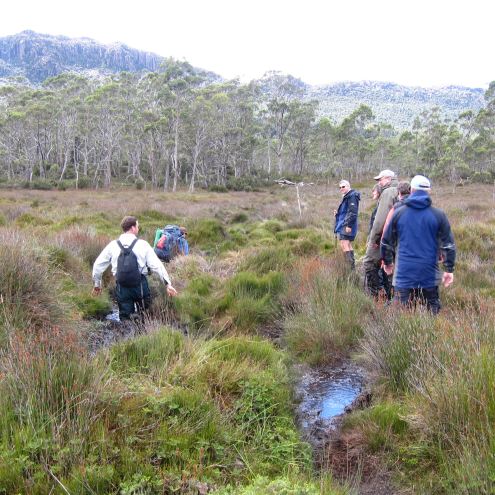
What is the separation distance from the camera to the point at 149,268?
4.94m

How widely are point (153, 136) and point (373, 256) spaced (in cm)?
4172

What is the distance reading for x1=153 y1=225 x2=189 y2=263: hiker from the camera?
797 cm

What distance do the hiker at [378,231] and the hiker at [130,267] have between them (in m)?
2.61

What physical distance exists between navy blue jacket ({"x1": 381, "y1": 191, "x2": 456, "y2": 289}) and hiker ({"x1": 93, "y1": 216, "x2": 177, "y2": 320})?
95.5 inches

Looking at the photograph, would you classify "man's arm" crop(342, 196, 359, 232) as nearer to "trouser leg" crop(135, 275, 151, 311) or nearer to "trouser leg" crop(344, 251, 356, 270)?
"trouser leg" crop(344, 251, 356, 270)

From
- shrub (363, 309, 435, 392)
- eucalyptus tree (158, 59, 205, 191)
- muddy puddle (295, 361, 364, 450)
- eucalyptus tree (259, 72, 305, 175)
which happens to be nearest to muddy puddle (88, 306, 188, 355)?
muddy puddle (295, 361, 364, 450)

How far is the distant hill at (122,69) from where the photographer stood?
154750 mm

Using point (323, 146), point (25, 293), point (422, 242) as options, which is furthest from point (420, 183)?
point (323, 146)

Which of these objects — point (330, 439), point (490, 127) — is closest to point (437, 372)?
point (330, 439)

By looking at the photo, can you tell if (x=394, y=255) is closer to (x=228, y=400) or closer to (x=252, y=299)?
(x=252, y=299)

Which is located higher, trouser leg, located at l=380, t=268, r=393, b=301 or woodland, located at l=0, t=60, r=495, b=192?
woodland, located at l=0, t=60, r=495, b=192

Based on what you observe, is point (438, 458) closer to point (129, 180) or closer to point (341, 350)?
point (341, 350)

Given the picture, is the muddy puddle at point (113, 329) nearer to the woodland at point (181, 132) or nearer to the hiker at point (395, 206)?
the hiker at point (395, 206)

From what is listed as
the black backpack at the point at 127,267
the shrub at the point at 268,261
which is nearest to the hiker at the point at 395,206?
the shrub at the point at 268,261
